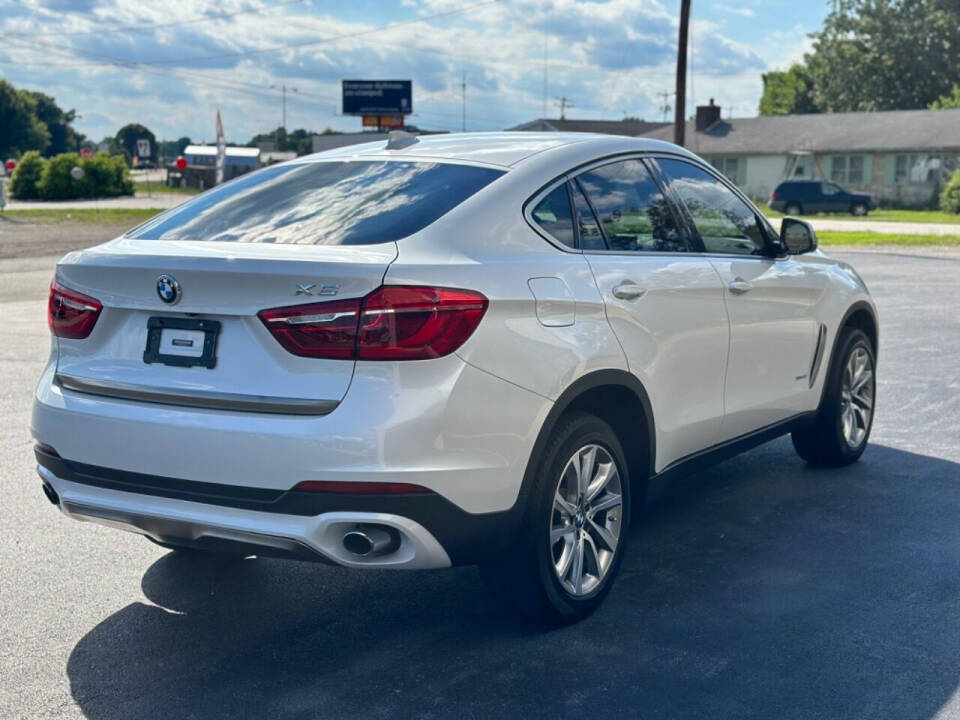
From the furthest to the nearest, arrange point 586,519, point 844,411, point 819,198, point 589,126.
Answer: point 589,126
point 819,198
point 844,411
point 586,519

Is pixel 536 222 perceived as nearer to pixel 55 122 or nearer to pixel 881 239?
pixel 881 239

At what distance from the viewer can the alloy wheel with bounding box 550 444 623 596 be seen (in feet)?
14.5

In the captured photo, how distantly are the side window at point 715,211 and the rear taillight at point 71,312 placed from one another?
2.54 meters

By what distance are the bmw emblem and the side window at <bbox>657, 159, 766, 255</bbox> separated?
7.80 feet

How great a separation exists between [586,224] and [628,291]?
0.99 ft

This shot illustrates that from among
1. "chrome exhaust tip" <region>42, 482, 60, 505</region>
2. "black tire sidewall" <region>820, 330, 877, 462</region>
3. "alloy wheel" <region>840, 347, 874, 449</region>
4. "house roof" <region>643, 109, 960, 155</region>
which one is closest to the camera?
"chrome exhaust tip" <region>42, 482, 60, 505</region>

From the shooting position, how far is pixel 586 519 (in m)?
4.54

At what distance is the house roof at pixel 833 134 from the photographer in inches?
2406

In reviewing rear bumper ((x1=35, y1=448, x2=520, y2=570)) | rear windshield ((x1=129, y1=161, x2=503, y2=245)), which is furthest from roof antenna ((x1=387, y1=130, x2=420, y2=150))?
rear bumper ((x1=35, y1=448, x2=520, y2=570))

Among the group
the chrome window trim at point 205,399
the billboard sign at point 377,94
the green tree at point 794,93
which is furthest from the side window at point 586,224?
the green tree at point 794,93

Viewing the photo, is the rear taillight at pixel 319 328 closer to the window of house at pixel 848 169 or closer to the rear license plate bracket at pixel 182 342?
the rear license plate bracket at pixel 182 342

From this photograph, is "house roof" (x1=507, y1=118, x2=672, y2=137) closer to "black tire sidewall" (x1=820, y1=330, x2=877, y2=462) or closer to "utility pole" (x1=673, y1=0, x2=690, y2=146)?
"utility pole" (x1=673, y1=0, x2=690, y2=146)

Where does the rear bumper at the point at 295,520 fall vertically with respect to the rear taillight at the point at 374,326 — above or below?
below

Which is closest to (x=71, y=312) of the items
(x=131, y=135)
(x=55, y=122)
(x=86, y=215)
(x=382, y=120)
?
(x=86, y=215)
